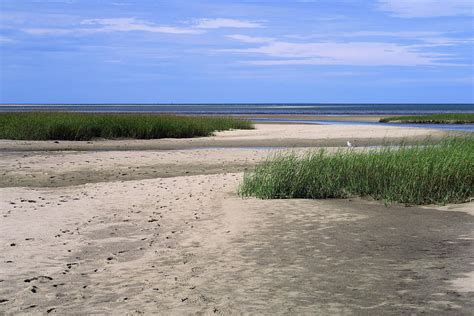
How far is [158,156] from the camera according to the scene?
2511cm

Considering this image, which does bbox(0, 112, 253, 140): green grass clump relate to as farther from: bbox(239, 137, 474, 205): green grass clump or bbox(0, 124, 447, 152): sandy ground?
bbox(239, 137, 474, 205): green grass clump

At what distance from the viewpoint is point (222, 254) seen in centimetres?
872

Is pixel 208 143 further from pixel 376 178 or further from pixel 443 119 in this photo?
pixel 443 119

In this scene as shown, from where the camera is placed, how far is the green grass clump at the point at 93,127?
34875 millimetres

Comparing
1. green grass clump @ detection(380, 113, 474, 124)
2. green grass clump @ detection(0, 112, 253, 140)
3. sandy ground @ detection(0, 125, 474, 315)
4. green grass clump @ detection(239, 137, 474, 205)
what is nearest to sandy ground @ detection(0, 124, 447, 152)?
green grass clump @ detection(0, 112, 253, 140)

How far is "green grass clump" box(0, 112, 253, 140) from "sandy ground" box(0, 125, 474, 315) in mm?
19831

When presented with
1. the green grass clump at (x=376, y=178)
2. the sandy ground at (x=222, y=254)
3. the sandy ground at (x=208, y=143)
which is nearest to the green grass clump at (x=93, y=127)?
the sandy ground at (x=208, y=143)

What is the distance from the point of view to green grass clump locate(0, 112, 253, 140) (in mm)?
34875

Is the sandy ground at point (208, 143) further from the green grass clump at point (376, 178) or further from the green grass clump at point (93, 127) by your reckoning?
the green grass clump at point (376, 178)

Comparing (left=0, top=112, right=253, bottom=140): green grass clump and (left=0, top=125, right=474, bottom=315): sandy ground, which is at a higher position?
(left=0, top=112, right=253, bottom=140): green grass clump

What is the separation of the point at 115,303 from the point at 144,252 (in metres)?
2.53

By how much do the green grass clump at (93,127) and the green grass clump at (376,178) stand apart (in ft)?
73.8

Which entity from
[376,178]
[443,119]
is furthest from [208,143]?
[443,119]

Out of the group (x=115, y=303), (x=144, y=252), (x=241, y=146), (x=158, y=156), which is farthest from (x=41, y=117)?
(x=115, y=303)
